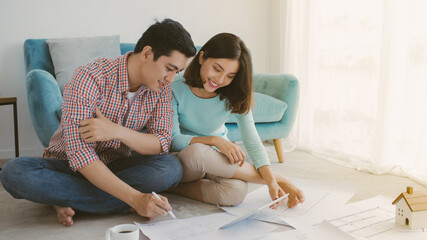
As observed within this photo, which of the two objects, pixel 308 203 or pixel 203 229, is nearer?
pixel 203 229

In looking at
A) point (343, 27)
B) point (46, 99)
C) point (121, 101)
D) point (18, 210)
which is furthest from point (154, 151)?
point (343, 27)

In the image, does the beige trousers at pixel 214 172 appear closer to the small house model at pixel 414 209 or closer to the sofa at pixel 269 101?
the small house model at pixel 414 209

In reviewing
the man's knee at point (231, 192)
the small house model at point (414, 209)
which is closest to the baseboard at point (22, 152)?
the man's knee at point (231, 192)

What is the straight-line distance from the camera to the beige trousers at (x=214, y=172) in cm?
137

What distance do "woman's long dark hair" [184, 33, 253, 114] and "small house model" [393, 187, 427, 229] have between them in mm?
623

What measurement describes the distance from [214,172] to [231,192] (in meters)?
0.10

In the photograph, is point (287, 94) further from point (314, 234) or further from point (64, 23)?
point (64, 23)

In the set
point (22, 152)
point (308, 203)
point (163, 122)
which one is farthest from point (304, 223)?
point (22, 152)

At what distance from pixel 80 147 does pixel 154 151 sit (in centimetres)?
26

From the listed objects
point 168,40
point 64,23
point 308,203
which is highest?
point 64,23

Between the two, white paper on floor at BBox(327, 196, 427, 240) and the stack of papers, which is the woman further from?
white paper on floor at BBox(327, 196, 427, 240)

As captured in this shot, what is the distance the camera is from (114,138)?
1210 mm

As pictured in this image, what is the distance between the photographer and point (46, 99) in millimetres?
1771

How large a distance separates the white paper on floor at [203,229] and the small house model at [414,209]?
426 mm
